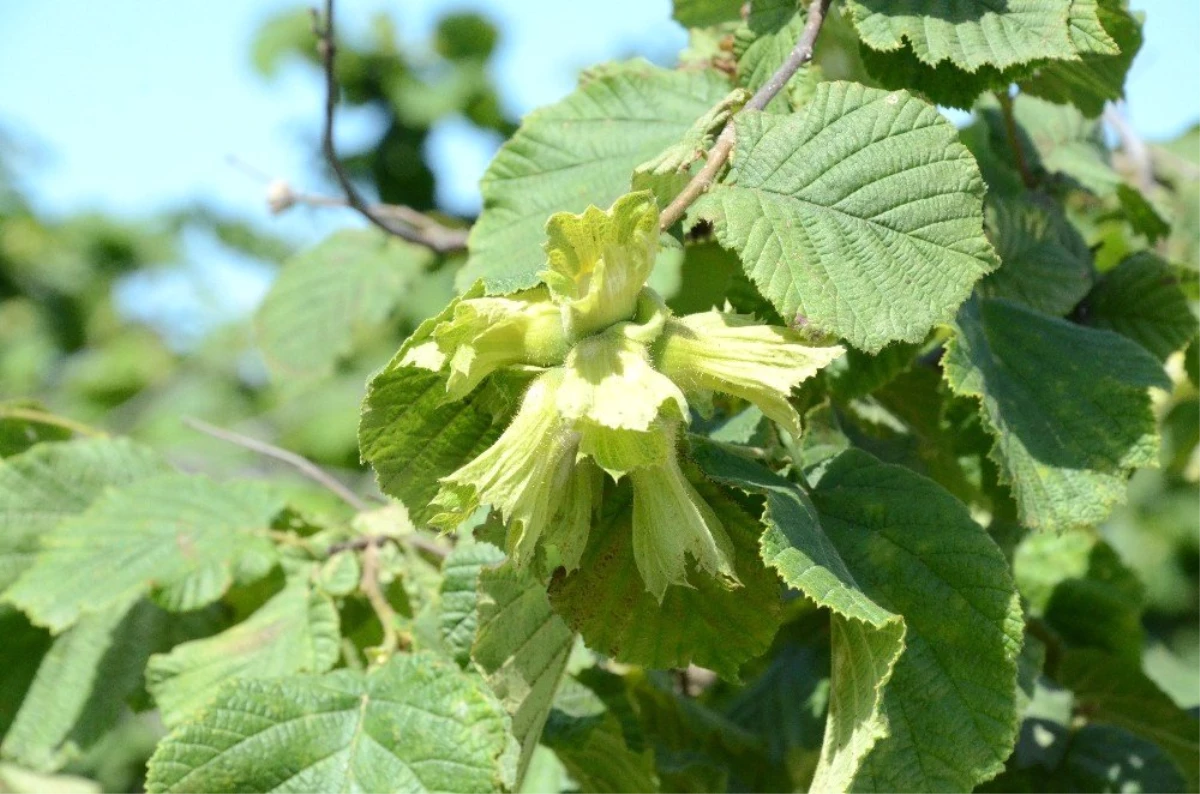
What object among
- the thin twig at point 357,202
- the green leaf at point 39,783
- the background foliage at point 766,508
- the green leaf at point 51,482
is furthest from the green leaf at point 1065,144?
the green leaf at point 39,783

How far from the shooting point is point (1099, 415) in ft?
4.23

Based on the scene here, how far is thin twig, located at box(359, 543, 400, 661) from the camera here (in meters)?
1.44

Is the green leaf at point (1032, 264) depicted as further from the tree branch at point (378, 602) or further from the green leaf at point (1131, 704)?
the tree branch at point (378, 602)

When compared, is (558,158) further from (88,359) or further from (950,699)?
Result: (88,359)

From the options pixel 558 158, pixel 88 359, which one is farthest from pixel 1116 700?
pixel 88 359

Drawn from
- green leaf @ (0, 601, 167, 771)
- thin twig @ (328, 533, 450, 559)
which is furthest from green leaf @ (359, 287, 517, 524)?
green leaf @ (0, 601, 167, 771)

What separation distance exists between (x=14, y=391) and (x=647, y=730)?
605 cm

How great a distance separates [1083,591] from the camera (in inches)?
77.2

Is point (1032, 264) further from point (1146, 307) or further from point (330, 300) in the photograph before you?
point (330, 300)

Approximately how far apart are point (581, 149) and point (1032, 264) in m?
0.57

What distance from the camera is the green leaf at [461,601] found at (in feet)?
4.44

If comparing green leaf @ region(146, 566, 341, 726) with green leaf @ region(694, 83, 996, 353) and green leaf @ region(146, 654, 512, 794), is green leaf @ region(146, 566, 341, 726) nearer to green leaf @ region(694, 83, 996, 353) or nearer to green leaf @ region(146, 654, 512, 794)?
green leaf @ region(146, 654, 512, 794)

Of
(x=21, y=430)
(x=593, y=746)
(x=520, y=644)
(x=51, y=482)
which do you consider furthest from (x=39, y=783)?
(x=520, y=644)

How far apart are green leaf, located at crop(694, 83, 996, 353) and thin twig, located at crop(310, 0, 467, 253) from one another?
1.05 metres
